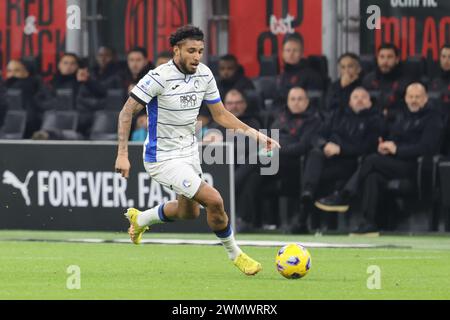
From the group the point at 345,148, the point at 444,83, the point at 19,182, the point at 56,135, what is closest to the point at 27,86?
the point at 56,135

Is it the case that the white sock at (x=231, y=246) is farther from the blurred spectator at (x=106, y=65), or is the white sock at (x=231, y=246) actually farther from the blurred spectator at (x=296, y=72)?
the blurred spectator at (x=106, y=65)

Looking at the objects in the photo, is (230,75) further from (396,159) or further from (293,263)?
(293,263)

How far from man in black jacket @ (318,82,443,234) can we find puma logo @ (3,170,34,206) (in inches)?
135

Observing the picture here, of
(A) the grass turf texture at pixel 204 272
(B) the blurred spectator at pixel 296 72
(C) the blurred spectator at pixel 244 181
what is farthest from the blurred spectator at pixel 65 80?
(A) the grass turf texture at pixel 204 272

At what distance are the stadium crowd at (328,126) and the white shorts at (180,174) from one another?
4549 millimetres

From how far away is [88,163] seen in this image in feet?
57.4

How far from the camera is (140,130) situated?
18.4 m

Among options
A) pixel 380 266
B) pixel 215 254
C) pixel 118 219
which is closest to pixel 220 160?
pixel 118 219

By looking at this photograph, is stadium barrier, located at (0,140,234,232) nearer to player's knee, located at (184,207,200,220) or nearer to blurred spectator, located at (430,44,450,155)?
blurred spectator, located at (430,44,450,155)

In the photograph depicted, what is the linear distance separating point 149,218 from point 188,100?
1.31 metres

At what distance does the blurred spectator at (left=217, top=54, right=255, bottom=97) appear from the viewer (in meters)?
18.5

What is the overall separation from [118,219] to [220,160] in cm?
140

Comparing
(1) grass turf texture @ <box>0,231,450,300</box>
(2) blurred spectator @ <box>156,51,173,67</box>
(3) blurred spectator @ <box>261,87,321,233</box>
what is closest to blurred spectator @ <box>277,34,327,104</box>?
(3) blurred spectator @ <box>261,87,321,233</box>
